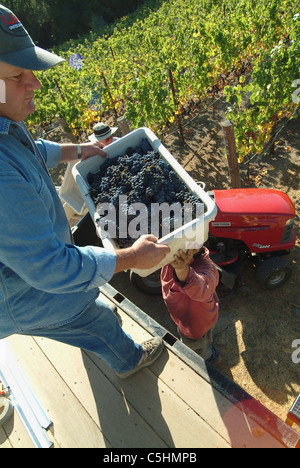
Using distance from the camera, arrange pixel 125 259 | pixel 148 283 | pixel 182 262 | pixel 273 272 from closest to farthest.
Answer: pixel 125 259 < pixel 182 262 < pixel 273 272 < pixel 148 283

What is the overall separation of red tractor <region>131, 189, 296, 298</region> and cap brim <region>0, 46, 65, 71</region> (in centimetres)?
201

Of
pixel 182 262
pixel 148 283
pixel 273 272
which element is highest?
pixel 182 262

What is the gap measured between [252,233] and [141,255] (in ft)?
5.83

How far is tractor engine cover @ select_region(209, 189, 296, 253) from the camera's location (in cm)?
284

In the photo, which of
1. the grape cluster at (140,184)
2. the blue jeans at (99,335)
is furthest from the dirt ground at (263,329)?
the grape cluster at (140,184)

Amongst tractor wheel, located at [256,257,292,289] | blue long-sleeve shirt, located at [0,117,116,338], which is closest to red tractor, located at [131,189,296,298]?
tractor wheel, located at [256,257,292,289]

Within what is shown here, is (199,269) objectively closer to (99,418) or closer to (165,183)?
(165,183)

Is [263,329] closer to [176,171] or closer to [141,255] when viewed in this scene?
[176,171]

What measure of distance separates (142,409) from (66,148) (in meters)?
1.81

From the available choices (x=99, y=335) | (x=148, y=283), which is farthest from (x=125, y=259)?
(x=148, y=283)

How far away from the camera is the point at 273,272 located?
3.05 metres

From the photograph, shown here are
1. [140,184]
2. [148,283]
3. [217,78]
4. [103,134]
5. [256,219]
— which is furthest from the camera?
[217,78]

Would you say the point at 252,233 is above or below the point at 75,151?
below
